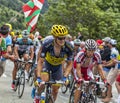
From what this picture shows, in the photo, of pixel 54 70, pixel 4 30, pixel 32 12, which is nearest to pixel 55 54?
pixel 54 70

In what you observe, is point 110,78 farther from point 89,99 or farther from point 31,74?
point 31,74

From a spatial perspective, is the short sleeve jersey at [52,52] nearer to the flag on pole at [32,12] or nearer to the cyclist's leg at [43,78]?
the cyclist's leg at [43,78]

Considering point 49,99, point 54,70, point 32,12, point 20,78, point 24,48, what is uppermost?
point 32,12

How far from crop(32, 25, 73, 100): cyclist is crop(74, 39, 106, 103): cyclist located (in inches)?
19.7

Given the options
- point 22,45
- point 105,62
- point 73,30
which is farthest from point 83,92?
point 73,30

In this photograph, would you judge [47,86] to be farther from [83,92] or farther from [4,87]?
[4,87]

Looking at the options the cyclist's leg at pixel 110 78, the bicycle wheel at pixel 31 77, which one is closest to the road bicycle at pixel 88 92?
the cyclist's leg at pixel 110 78

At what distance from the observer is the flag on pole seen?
15.6 metres

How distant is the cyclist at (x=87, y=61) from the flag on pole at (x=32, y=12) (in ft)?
20.3

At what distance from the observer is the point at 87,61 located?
938 cm

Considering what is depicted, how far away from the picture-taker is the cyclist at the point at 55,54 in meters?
7.94

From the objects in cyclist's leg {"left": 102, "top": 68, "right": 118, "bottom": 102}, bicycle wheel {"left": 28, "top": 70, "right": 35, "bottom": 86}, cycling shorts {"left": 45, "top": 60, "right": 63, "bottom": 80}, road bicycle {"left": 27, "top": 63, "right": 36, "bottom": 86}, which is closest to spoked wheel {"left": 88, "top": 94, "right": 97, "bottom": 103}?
cycling shorts {"left": 45, "top": 60, "right": 63, "bottom": 80}

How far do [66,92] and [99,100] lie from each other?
6.88 feet

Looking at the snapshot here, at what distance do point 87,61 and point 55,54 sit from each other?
126 centimetres
